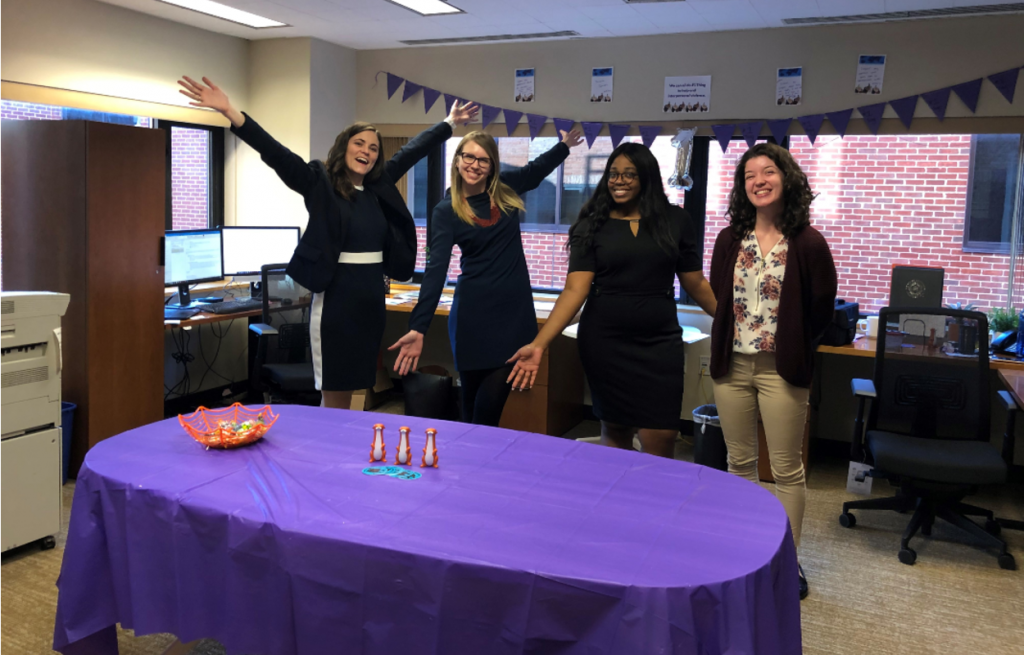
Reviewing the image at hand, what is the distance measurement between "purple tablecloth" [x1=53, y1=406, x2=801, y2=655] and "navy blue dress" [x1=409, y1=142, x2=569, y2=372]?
2.67 feet

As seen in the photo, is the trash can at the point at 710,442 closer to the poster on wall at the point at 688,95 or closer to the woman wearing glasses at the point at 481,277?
the woman wearing glasses at the point at 481,277

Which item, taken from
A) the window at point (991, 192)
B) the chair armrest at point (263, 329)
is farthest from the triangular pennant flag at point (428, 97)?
the window at point (991, 192)

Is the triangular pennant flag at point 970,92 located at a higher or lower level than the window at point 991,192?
higher

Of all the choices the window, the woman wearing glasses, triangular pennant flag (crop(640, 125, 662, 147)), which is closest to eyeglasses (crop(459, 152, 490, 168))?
the woman wearing glasses

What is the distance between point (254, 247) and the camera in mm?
5133

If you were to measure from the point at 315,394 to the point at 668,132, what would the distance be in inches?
98.0

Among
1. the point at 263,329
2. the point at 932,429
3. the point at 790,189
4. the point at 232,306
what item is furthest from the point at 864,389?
the point at 232,306

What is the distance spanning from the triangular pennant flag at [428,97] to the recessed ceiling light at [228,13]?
36.9 inches

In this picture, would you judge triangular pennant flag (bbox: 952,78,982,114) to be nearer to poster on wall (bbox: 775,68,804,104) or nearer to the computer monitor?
poster on wall (bbox: 775,68,804,104)

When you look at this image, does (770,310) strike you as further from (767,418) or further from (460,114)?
(460,114)

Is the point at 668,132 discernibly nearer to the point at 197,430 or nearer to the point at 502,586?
the point at 197,430

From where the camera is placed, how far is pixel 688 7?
4.00 metres

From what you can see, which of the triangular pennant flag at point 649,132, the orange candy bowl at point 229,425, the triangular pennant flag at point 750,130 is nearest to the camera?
the orange candy bowl at point 229,425

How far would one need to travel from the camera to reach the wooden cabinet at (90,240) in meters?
3.66
